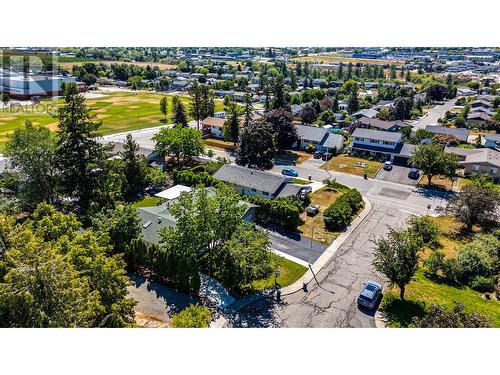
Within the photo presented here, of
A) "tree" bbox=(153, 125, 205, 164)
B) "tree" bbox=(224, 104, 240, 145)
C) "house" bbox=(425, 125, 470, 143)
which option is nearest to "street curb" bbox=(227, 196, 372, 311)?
"tree" bbox=(153, 125, 205, 164)

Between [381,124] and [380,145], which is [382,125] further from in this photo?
[380,145]

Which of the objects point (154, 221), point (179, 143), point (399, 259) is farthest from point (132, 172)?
point (399, 259)

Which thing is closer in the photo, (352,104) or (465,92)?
(352,104)

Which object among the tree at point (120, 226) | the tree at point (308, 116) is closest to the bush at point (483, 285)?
the tree at point (120, 226)

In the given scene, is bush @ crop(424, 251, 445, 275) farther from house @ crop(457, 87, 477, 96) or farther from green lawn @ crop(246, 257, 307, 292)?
house @ crop(457, 87, 477, 96)

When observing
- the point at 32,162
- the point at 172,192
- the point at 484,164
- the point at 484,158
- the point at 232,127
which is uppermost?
the point at 232,127

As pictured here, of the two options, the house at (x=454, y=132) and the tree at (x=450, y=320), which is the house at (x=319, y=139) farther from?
the tree at (x=450, y=320)
